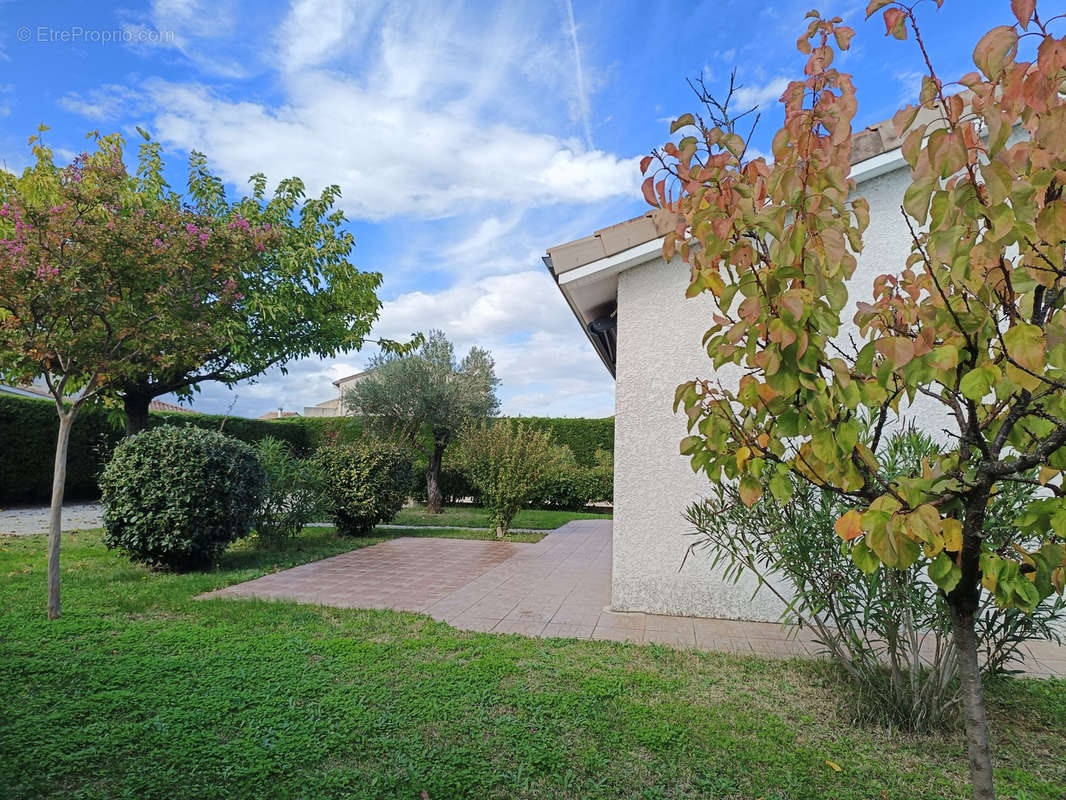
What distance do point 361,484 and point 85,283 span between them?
6514 mm

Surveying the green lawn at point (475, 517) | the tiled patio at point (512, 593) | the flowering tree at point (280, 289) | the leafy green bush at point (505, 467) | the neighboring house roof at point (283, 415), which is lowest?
the green lawn at point (475, 517)

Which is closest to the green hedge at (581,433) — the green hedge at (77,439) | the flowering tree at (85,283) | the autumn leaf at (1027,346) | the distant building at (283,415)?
the green hedge at (77,439)

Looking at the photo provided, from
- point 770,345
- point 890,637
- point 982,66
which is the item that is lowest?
point 890,637

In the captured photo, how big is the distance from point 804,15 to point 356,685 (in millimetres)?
4271

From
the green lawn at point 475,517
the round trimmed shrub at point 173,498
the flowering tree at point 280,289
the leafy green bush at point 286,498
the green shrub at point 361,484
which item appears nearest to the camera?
the round trimmed shrub at point 173,498

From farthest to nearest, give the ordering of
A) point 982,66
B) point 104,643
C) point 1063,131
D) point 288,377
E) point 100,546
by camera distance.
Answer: point 288,377 < point 100,546 < point 104,643 < point 982,66 < point 1063,131

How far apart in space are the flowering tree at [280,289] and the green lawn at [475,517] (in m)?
4.76

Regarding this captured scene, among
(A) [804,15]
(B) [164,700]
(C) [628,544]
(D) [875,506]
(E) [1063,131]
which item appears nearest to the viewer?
(E) [1063,131]

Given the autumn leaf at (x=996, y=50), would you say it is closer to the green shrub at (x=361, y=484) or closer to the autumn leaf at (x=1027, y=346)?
the autumn leaf at (x=1027, y=346)

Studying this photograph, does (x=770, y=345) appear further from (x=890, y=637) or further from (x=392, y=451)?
(x=392, y=451)

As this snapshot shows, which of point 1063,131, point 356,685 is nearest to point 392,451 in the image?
point 356,685

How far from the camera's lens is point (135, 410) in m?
13.2

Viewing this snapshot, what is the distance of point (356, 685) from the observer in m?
3.96

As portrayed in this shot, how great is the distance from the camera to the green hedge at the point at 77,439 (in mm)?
14734
